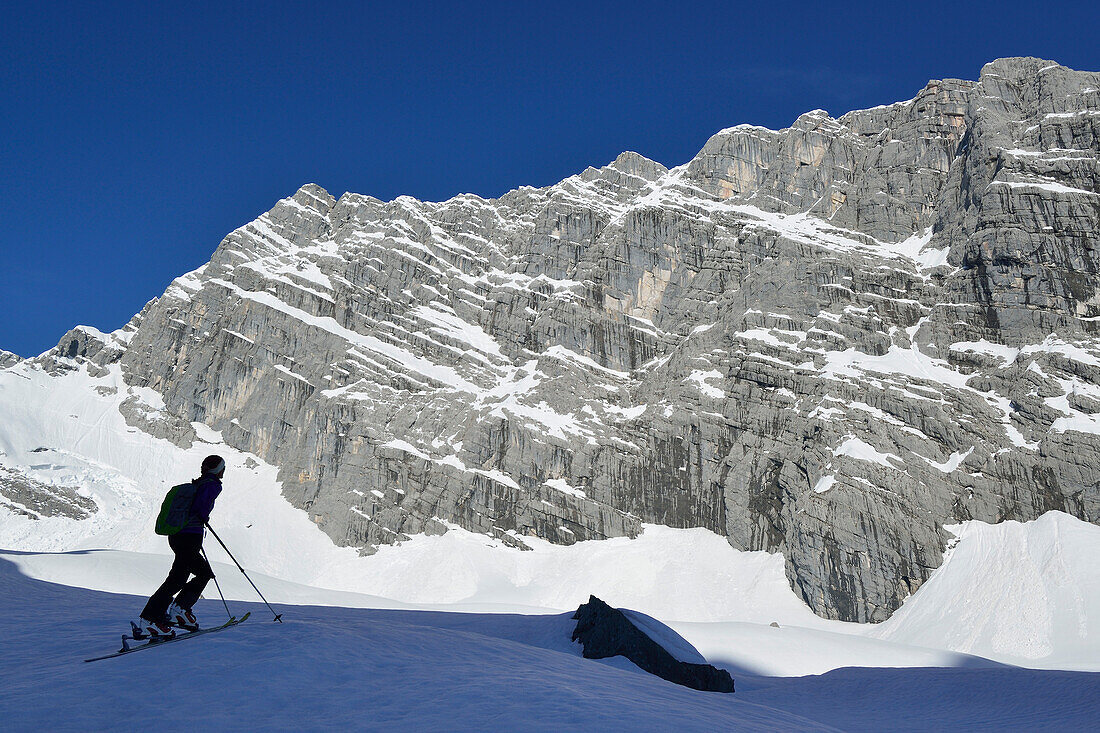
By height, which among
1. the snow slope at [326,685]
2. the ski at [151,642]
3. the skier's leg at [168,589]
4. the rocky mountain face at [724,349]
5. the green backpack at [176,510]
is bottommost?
the snow slope at [326,685]

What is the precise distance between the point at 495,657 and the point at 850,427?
301 feet

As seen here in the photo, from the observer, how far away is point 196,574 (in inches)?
441

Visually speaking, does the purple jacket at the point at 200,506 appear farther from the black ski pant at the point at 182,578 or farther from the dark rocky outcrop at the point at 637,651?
the dark rocky outcrop at the point at 637,651

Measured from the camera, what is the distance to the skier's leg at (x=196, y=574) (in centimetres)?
1080

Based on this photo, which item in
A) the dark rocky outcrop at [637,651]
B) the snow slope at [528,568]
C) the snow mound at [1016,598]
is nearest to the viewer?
the dark rocky outcrop at [637,651]

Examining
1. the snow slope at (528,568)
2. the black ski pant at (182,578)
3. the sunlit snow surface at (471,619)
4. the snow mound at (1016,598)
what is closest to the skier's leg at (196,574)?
the black ski pant at (182,578)

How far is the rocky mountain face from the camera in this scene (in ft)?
295

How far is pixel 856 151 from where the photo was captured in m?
148

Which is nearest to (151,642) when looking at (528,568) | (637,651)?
(637,651)

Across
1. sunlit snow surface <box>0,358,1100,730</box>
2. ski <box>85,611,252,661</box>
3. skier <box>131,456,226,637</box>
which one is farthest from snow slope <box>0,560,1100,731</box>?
skier <box>131,456,226,637</box>

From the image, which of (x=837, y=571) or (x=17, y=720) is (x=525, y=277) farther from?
(x=17, y=720)

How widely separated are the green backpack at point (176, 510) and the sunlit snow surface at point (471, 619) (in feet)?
5.49

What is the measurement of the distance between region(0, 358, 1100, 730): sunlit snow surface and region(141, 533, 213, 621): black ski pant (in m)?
0.92

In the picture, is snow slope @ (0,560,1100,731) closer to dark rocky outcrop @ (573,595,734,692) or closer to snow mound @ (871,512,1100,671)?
dark rocky outcrop @ (573,595,734,692)
